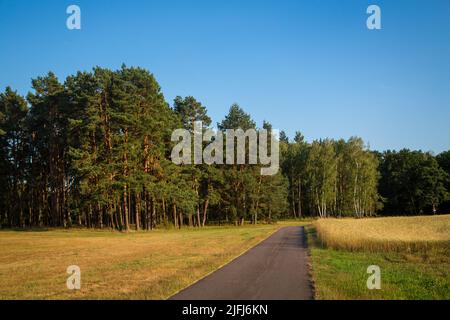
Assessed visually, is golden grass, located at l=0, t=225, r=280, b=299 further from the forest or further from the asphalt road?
the forest

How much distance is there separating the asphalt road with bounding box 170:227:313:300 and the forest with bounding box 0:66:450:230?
31.4m

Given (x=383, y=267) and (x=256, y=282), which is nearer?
(x=256, y=282)

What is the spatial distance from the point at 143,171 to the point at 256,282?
37871 mm

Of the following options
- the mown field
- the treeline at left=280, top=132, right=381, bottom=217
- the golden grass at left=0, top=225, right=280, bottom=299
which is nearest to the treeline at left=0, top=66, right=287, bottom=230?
the treeline at left=280, top=132, right=381, bottom=217

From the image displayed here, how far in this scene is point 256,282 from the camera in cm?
1304

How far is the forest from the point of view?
48.5 meters

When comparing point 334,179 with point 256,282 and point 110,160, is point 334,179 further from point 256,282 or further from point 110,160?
point 256,282

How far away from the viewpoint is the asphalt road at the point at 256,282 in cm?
1106

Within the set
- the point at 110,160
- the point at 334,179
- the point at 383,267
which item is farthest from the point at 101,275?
the point at 334,179

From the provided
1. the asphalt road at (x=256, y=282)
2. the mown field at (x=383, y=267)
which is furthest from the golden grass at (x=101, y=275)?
the mown field at (x=383, y=267)

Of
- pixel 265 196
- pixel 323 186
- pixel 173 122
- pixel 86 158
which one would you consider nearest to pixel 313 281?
pixel 86 158

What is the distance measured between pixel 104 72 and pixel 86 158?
36.8 feet

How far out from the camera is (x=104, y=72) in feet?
162
